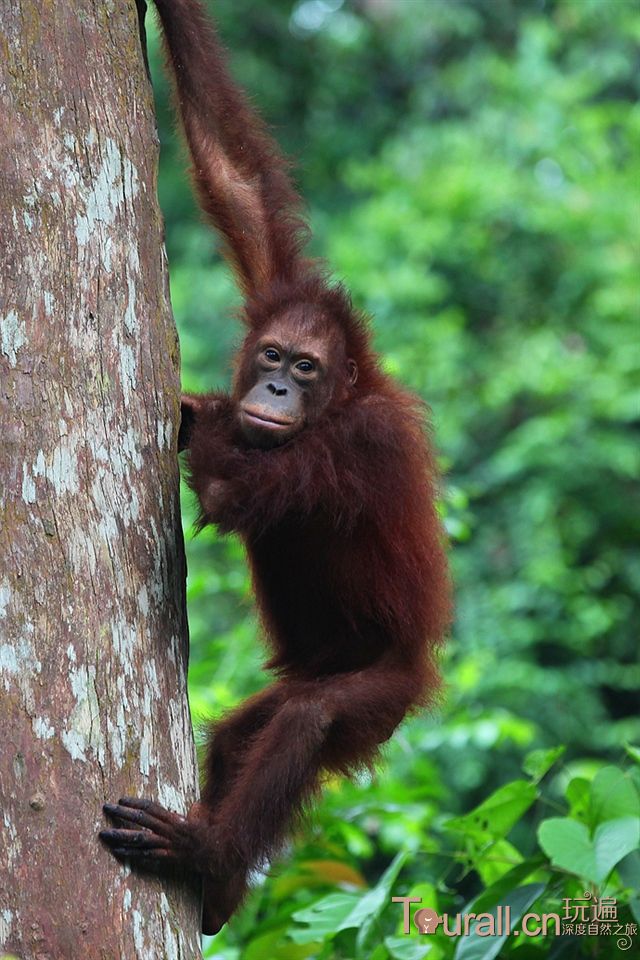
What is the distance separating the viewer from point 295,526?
124 inches

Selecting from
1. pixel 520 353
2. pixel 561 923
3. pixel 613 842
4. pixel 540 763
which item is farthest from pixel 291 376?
pixel 520 353

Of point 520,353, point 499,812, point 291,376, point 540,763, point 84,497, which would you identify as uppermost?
point 291,376

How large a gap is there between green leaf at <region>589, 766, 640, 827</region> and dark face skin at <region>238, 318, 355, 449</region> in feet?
3.78

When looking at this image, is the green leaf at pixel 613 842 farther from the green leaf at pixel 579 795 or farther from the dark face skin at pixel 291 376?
the dark face skin at pixel 291 376

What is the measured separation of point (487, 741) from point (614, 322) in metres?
5.25

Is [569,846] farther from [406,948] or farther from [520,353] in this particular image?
[520,353]

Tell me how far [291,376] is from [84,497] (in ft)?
3.61

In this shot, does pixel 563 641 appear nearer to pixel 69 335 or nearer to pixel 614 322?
pixel 614 322

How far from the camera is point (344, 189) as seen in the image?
12.1 m

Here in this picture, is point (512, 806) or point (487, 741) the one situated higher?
point (512, 806)

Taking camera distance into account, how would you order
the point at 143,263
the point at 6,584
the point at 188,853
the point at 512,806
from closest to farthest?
the point at 6,584 → the point at 188,853 → the point at 143,263 → the point at 512,806

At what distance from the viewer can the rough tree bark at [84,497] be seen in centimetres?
214

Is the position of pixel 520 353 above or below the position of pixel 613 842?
above

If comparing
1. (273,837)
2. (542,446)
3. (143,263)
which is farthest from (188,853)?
(542,446)
